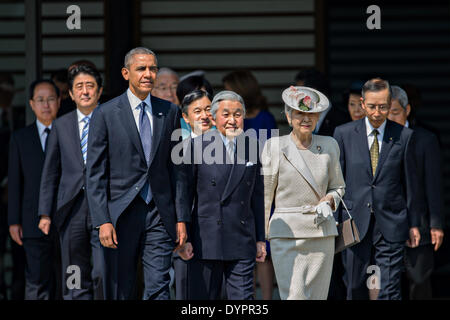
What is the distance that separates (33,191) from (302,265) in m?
2.53

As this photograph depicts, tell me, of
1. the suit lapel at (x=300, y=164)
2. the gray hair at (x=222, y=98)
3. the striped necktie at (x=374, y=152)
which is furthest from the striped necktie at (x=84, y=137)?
the striped necktie at (x=374, y=152)

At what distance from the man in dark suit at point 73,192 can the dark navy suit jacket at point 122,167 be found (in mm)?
733

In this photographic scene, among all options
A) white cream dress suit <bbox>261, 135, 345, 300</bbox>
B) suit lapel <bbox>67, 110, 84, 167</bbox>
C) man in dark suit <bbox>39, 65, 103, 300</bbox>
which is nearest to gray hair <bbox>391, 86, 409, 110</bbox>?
white cream dress suit <bbox>261, 135, 345, 300</bbox>

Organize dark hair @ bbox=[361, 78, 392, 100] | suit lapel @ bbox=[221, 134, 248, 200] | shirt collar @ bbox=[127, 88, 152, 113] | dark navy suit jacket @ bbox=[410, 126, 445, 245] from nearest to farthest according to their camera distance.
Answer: shirt collar @ bbox=[127, 88, 152, 113] → suit lapel @ bbox=[221, 134, 248, 200] → dark hair @ bbox=[361, 78, 392, 100] → dark navy suit jacket @ bbox=[410, 126, 445, 245]

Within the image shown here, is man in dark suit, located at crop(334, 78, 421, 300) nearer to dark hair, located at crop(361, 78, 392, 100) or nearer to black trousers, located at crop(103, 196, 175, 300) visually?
dark hair, located at crop(361, 78, 392, 100)

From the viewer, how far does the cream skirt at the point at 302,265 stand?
6180mm

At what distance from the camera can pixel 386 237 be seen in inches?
270

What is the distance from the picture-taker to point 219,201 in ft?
20.6

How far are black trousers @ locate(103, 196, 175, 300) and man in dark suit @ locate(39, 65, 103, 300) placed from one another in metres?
0.61

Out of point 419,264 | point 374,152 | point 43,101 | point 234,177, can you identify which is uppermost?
point 43,101

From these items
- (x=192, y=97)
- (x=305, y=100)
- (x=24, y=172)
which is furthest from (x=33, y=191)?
(x=305, y=100)

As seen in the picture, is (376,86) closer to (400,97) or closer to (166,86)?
(400,97)

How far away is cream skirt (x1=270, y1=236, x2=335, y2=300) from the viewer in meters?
6.18
